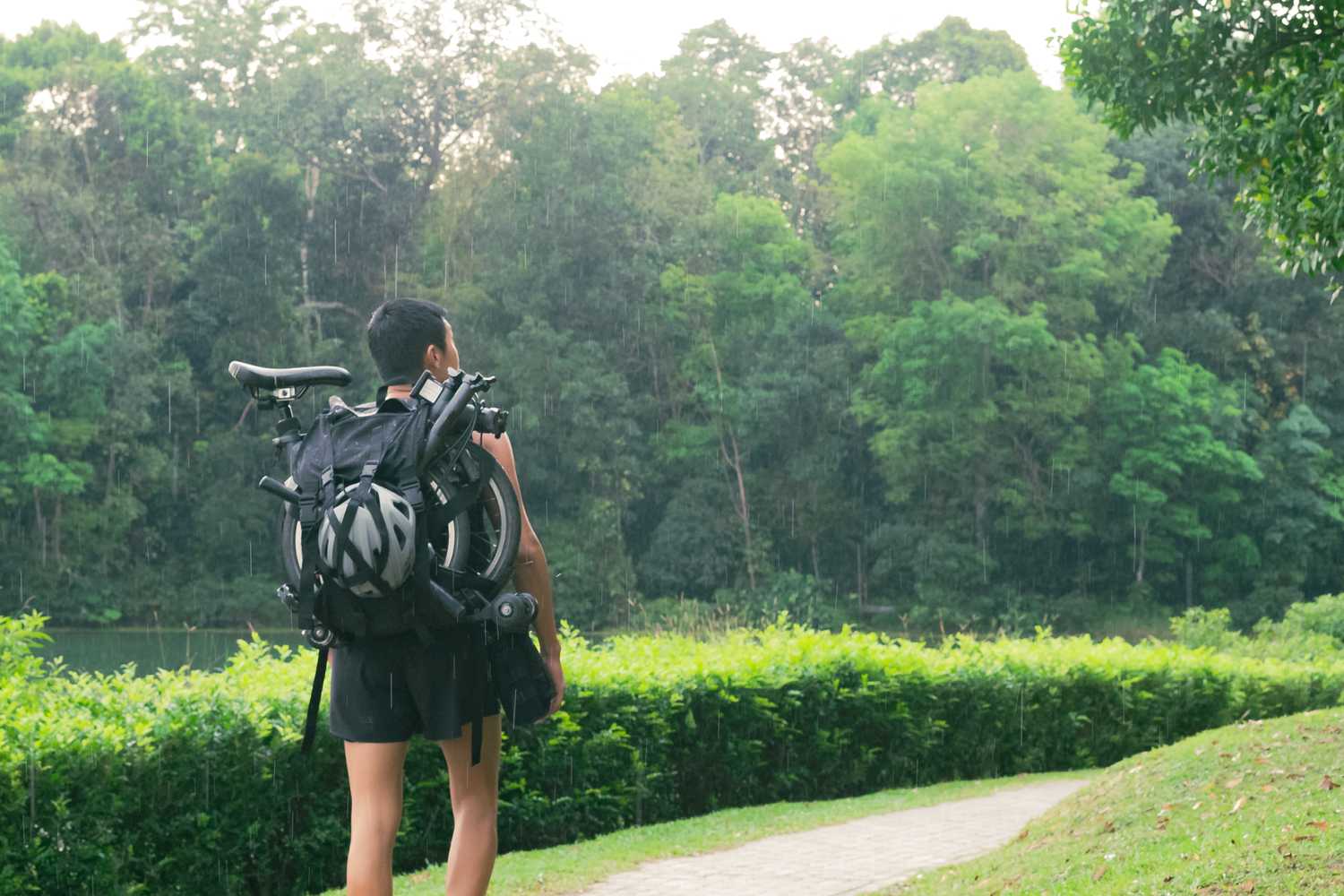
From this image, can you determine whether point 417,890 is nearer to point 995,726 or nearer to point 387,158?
point 995,726

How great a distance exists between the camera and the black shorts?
4277 millimetres

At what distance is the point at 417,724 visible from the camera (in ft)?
14.2

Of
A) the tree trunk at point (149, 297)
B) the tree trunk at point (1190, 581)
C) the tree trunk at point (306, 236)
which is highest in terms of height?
the tree trunk at point (306, 236)

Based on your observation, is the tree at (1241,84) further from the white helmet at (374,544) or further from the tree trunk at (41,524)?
the tree trunk at (41,524)

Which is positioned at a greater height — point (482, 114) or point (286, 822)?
point (482, 114)

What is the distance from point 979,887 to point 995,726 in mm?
7083

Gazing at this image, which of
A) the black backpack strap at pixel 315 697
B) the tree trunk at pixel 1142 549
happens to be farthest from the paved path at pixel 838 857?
the tree trunk at pixel 1142 549

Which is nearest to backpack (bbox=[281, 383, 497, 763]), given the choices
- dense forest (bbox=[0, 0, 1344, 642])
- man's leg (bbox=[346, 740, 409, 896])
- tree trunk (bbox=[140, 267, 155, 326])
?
man's leg (bbox=[346, 740, 409, 896])

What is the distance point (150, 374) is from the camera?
44.9 metres

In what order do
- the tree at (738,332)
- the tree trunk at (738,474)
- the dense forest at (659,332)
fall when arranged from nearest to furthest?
the dense forest at (659,332)
the tree trunk at (738,474)
the tree at (738,332)

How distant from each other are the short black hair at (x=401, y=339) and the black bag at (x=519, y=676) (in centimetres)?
82

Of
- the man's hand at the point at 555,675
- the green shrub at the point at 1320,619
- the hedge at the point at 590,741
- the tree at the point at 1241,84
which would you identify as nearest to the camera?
the man's hand at the point at 555,675

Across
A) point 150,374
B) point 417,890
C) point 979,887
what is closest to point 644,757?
point 417,890

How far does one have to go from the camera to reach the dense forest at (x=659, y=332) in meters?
45.8
